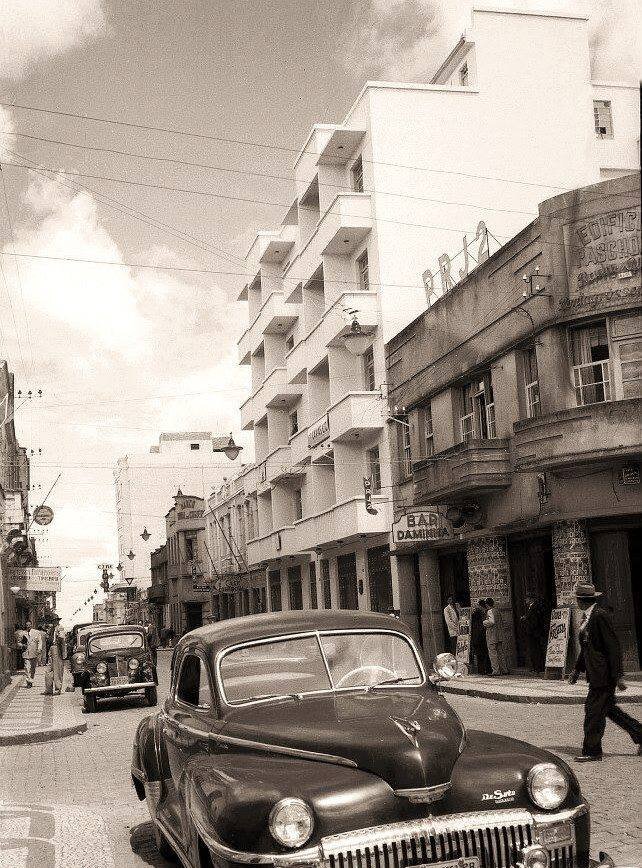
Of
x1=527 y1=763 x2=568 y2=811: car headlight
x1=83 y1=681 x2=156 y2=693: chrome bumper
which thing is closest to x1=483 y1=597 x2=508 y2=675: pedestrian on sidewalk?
x1=83 y1=681 x2=156 y2=693: chrome bumper

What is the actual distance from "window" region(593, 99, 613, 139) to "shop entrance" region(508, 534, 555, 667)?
21944mm

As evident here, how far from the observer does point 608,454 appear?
20562 millimetres

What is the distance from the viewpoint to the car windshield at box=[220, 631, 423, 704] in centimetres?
617

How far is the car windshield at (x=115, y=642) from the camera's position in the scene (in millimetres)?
22625

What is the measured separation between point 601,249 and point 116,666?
508 inches

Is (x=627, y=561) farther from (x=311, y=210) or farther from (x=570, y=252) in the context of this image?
(x=311, y=210)

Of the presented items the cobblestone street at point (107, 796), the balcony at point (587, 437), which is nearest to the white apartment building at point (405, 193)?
the balcony at point (587, 437)

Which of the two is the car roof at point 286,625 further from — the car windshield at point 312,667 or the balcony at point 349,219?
the balcony at point 349,219

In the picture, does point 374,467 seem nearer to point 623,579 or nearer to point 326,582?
point 326,582

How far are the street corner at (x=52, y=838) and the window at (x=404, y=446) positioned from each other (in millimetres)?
22433

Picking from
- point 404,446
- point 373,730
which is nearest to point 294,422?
point 404,446

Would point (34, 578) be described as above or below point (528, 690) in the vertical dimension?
above

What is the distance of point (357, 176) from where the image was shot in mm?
37531

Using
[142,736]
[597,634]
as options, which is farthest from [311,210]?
[142,736]
